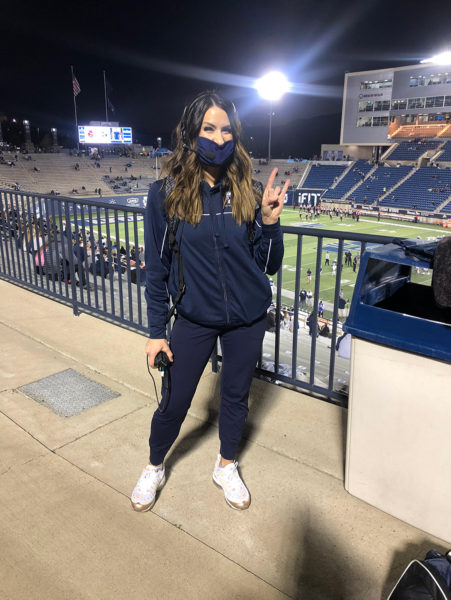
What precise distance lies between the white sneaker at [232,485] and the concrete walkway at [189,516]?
0.04 meters

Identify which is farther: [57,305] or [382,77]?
[382,77]

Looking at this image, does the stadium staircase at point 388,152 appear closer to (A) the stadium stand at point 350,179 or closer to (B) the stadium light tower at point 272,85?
Answer: (A) the stadium stand at point 350,179

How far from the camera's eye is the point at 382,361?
2.02 meters

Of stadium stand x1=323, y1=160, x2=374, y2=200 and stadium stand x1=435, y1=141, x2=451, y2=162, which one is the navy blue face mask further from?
stadium stand x1=435, y1=141, x2=451, y2=162

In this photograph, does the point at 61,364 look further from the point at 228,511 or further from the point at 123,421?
the point at 228,511

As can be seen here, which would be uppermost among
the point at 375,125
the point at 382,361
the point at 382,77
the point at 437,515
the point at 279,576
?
the point at 382,77

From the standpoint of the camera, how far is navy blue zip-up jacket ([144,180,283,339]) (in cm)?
202

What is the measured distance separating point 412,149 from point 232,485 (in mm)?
67261

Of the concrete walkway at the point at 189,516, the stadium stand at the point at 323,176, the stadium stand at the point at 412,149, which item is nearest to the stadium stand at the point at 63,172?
the stadium stand at the point at 323,176

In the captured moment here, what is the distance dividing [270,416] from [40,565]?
1.64 metres

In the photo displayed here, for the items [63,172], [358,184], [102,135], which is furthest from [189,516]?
[102,135]

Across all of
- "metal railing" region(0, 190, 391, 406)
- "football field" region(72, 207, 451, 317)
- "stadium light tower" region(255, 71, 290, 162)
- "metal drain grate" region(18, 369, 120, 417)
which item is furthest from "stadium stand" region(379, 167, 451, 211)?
"metal drain grate" region(18, 369, 120, 417)

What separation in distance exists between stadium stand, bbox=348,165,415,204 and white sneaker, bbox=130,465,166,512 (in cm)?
5536

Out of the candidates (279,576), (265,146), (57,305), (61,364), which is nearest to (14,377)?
(61,364)
